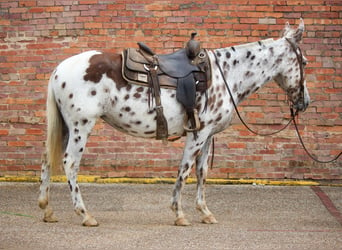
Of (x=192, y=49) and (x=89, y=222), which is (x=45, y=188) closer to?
(x=89, y=222)

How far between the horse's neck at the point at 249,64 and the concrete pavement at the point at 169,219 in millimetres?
1462

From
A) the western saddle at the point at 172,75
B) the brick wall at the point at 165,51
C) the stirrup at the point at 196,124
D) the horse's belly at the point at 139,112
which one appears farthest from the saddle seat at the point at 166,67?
the brick wall at the point at 165,51

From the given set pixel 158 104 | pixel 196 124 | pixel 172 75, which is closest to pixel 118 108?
pixel 158 104

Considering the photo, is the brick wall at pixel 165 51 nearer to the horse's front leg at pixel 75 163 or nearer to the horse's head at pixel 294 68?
the horse's head at pixel 294 68

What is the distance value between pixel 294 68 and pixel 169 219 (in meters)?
2.15

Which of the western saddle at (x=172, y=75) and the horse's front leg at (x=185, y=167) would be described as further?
the horse's front leg at (x=185, y=167)

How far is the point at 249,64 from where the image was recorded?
8234 mm

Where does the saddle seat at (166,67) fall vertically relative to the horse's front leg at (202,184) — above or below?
above

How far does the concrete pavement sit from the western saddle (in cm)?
110

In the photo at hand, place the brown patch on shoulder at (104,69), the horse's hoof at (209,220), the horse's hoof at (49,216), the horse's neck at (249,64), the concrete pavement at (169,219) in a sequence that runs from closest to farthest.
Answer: the concrete pavement at (169,219), the brown patch on shoulder at (104,69), the horse's hoof at (49,216), the horse's hoof at (209,220), the horse's neck at (249,64)

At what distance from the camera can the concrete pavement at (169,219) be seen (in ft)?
22.9

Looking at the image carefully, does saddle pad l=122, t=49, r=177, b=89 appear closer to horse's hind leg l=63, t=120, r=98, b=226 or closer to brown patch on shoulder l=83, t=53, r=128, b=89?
brown patch on shoulder l=83, t=53, r=128, b=89

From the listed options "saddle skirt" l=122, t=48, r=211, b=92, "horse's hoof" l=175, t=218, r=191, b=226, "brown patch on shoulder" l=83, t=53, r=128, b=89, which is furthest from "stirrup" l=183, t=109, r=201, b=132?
"horse's hoof" l=175, t=218, r=191, b=226

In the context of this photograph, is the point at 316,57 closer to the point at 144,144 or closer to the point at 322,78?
the point at 322,78
